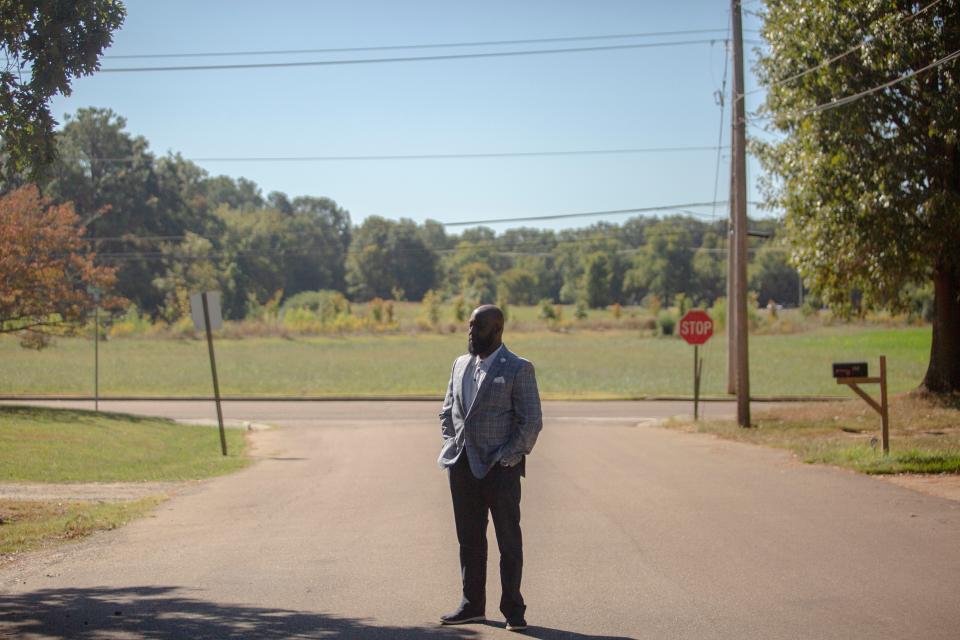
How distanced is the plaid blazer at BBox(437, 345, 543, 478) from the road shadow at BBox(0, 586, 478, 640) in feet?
3.73

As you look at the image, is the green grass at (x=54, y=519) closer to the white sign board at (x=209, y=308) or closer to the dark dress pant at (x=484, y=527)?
the dark dress pant at (x=484, y=527)

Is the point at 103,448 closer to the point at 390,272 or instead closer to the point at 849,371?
the point at 849,371

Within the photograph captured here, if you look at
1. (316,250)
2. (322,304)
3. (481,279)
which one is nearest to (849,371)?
(322,304)

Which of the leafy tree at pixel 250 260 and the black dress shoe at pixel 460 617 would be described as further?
the leafy tree at pixel 250 260

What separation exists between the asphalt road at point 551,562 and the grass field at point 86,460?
629 mm

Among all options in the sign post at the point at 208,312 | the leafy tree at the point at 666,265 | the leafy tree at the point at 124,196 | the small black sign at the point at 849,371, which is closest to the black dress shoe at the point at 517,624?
the small black sign at the point at 849,371

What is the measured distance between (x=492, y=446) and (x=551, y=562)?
104 inches

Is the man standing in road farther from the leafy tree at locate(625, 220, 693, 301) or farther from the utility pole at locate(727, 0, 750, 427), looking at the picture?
the leafy tree at locate(625, 220, 693, 301)

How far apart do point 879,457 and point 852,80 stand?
9387 mm

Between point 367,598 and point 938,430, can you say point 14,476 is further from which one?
point 938,430

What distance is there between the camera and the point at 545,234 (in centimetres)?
18412

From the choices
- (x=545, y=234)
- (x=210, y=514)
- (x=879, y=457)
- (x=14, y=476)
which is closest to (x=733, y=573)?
(x=210, y=514)

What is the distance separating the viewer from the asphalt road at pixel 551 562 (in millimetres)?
6957

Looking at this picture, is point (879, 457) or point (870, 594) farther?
point (879, 457)
